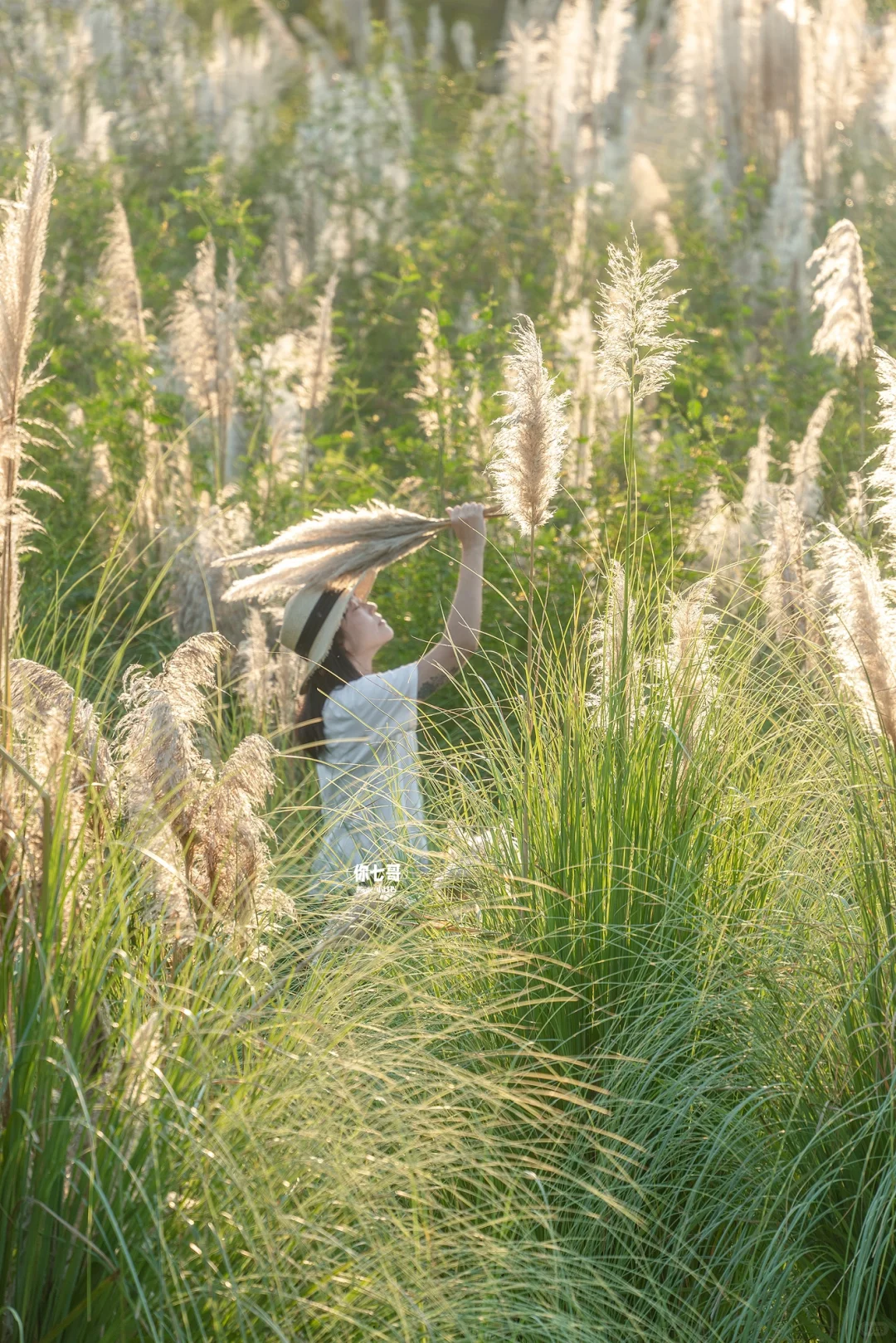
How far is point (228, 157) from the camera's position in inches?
452

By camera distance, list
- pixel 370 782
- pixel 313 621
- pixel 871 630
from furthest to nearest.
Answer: pixel 313 621 < pixel 370 782 < pixel 871 630

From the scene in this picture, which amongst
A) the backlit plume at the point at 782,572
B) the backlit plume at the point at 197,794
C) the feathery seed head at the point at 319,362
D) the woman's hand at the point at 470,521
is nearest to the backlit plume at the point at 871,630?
the backlit plume at the point at 782,572

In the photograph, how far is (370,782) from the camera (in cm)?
416

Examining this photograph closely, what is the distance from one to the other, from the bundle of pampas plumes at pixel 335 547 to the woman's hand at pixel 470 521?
11cm

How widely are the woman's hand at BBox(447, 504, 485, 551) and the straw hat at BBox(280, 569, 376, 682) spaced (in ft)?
1.07

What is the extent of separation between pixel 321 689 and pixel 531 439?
5.82 ft

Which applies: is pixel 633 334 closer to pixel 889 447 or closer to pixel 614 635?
pixel 614 635

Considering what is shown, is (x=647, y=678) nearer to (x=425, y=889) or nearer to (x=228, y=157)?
(x=425, y=889)

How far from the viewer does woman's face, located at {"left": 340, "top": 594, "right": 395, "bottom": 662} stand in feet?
16.6

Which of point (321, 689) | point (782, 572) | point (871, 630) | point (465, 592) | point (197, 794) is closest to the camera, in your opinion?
point (871, 630)

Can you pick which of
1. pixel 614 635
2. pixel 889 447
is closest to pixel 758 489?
pixel 614 635

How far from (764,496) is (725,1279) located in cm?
342

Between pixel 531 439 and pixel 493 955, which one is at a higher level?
pixel 531 439

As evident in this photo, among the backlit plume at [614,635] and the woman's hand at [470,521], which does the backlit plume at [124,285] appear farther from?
the backlit plume at [614,635]
